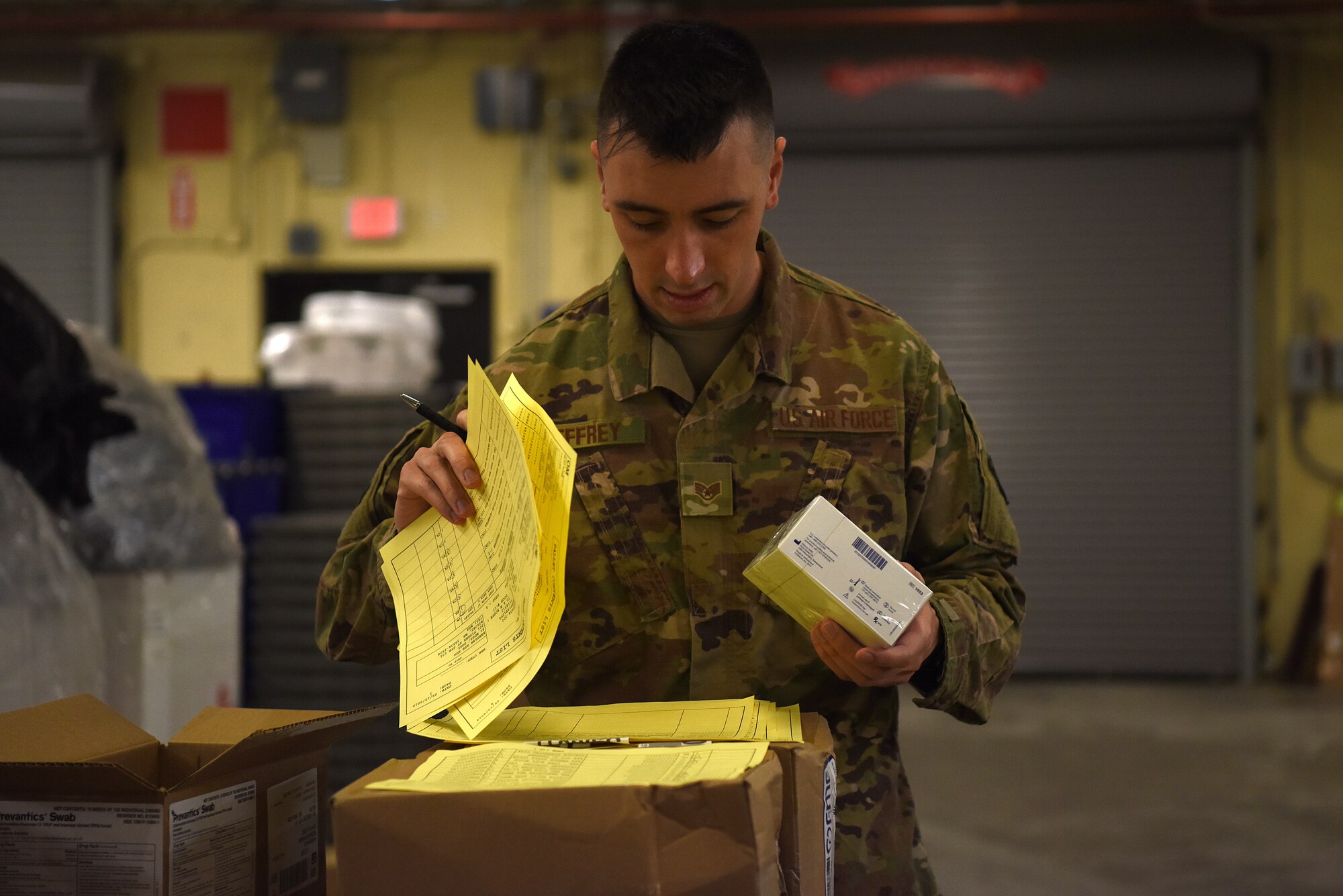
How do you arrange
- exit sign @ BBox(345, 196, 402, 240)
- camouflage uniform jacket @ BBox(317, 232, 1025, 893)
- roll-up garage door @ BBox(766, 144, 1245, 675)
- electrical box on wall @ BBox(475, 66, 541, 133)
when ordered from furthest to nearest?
exit sign @ BBox(345, 196, 402, 240) < electrical box on wall @ BBox(475, 66, 541, 133) < roll-up garage door @ BBox(766, 144, 1245, 675) < camouflage uniform jacket @ BBox(317, 232, 1025, 893)

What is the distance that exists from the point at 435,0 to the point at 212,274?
173 cm

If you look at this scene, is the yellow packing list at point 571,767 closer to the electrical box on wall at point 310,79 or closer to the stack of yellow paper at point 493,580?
the stack of yellow paper at point 493,580

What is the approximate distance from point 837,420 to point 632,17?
4.56m

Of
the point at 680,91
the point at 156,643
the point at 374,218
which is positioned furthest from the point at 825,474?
the point at 374,218

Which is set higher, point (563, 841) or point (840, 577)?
point (840, 577)

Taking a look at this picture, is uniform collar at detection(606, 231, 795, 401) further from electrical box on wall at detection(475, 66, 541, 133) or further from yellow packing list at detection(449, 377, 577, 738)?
electrical box on wall at detection(475, 66, 541, 133)

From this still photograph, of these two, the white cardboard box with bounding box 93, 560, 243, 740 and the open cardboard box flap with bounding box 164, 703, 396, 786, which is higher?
the open cardboard box flap with bounding box 164, 703, 396, 786

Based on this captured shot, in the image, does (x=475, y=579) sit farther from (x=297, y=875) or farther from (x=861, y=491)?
(x=861, y=491)

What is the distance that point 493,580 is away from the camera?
0.86 meters

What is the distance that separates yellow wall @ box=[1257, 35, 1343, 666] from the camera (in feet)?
17.5

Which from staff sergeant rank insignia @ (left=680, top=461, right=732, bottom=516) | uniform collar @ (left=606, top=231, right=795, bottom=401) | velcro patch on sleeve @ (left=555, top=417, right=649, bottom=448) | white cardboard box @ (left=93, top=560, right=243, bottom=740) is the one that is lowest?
white cardboard box @ (left=93, top=560, right=243, bottom=740)

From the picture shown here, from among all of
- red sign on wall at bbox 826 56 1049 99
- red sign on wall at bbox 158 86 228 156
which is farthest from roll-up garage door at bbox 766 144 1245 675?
red sign on wall at bbox 158 86 228 156

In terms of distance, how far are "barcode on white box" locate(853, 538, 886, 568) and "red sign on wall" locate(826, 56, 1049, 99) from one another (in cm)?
474

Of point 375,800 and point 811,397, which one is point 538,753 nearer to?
point 375,800
